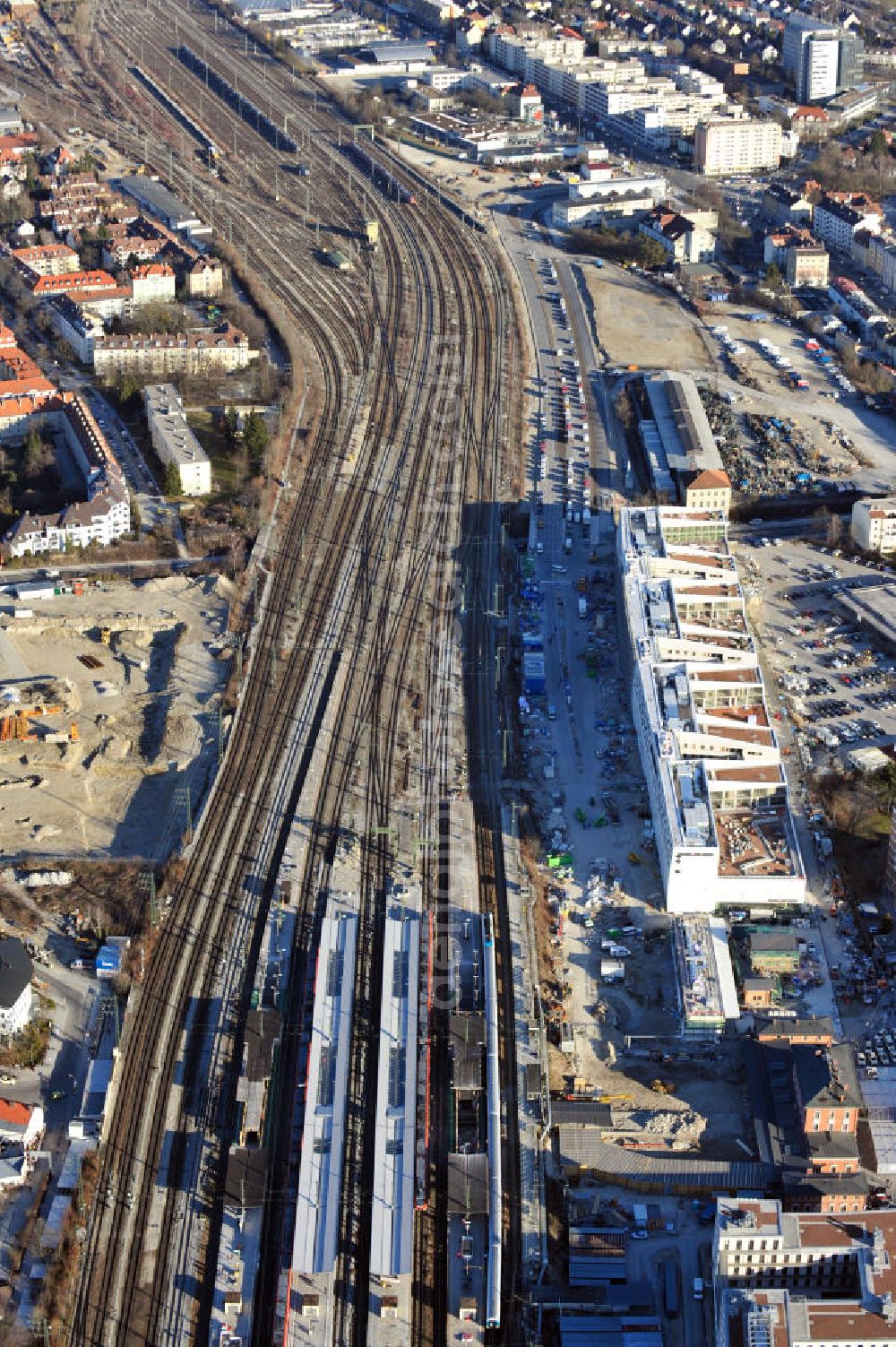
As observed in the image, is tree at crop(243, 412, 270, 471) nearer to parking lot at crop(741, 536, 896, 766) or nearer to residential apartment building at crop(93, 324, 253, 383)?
residential apartment building at crop(93, 324, 253, 383)

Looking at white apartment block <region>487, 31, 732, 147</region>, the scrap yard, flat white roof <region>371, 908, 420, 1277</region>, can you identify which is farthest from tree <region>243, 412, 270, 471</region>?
white apartment block <region>487, 31, 732, 147</region>

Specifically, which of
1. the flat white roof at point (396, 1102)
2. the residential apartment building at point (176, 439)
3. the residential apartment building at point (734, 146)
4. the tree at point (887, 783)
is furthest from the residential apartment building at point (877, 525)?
the residential apartment building at point (734, 146)

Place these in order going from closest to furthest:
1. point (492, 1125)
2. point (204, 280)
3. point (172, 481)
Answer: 1. point (492, 1125)
2. point (172, 481)
3. point (204, 280)

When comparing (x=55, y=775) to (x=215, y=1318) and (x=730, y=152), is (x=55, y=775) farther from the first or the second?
(x=730, y=152)

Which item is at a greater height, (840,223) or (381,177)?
(381,177)

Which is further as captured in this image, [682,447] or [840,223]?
[840,223]

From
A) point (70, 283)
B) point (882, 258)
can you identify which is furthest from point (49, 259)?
point (882, 258)

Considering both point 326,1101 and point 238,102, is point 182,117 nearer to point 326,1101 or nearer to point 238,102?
point 238,102

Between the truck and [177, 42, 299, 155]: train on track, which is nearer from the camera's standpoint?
the truck
